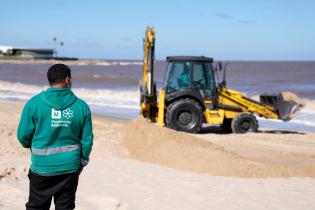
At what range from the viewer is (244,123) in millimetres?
14695

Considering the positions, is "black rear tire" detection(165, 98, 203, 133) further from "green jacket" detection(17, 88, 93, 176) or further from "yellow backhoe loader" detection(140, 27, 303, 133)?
"green jacket" detection(17, 88, 93, 176)

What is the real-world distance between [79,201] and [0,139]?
170 inches

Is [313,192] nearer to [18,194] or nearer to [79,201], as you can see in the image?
[79,201]

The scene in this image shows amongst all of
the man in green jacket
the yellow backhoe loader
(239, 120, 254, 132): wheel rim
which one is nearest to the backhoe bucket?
the yellow backhoe loader

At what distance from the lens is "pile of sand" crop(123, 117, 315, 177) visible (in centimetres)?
843

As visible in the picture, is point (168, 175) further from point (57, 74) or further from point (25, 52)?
point (25, 52)

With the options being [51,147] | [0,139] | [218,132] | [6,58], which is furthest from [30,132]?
[6,58]

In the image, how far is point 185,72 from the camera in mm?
14125

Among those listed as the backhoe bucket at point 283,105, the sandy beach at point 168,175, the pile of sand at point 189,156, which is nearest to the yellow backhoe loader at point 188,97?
the backhoe bucket at point 283,105

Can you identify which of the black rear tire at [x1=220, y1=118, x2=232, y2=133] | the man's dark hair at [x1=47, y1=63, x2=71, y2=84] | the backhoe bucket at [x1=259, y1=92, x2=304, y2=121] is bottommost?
the black rear tire at [x1=220, y1=118, x2=232, y2=133]

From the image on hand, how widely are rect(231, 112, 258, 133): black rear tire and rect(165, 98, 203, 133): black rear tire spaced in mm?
1054

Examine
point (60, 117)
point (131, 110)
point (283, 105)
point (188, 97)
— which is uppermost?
point (60, 117)

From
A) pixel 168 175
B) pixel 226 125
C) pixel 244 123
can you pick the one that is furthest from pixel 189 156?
pixel 226 125

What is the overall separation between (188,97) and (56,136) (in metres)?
10.3
